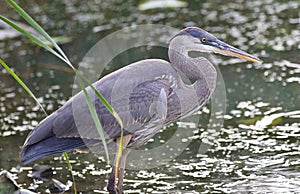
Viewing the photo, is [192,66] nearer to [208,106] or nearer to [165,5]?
[208,106]

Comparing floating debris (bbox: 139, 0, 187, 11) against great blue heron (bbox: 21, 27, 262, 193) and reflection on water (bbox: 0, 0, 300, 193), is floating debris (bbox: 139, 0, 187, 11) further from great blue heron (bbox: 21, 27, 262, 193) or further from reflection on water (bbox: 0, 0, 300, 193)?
great blue heron (bbox: 21, 27, 262, 193)

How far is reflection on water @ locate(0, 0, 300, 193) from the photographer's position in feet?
15.6

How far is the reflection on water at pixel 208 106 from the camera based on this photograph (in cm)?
475

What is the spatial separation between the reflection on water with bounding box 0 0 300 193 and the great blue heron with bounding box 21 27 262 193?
48 centimetres

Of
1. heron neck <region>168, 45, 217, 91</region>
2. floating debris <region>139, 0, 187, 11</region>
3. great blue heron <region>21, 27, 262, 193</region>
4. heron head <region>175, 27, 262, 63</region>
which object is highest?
floating debris <region>139, 0, 187, 11</region>

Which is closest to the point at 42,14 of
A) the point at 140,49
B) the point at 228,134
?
the point at 140,49

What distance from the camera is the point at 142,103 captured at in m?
4.42

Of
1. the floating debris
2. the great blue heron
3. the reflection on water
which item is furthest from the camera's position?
the floating debris

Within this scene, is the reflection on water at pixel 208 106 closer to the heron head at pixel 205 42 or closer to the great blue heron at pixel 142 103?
the great blue heron at pixel 142 103

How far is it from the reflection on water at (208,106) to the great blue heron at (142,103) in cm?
48

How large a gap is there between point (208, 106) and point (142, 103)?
1.84 meters

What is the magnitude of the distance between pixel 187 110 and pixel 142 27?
3.48 meters

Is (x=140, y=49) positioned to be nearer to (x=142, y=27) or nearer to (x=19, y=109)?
(x=142, y=27)

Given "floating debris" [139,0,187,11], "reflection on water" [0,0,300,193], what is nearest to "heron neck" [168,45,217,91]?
"reflection on water" [0,0,300,193]
